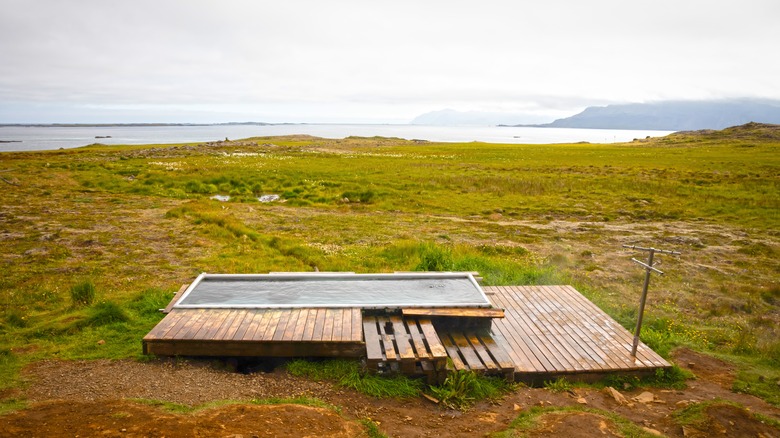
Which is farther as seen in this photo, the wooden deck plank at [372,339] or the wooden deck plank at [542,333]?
the wooden deck plank at [542,333]

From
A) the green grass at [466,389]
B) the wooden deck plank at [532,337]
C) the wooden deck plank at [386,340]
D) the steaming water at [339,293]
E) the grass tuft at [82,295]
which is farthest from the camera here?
the grass tuft at [82,295]

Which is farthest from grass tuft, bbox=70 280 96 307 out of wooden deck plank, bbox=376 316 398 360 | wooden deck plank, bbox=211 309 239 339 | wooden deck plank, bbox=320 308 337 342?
wooden deck plank, bbox=376 316 398 360

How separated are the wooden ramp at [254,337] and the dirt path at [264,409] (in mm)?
368

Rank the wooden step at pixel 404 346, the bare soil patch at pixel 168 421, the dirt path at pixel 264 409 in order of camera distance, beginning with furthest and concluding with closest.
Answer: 1. the wooden step at pixel 404 346
2. the dirt path at pixel 264 409
3. the bare soil patch at pixel 168 421

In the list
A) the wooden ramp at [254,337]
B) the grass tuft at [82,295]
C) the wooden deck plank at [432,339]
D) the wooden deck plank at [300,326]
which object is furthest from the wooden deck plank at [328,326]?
the grass tuft at [82,295]

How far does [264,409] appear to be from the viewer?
709 cm

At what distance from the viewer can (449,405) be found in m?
7.86

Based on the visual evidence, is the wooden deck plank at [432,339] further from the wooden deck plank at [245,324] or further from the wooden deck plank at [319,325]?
the wooden deck plank at [245,324]

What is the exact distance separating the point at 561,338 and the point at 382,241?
35.9ft

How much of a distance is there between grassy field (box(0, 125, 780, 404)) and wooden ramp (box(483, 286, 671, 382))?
1269 mm

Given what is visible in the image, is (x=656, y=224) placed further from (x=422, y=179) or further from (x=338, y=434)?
(x=338, y=434)

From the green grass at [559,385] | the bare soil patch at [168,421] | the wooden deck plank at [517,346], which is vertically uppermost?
the bare soil patch at [168,421]

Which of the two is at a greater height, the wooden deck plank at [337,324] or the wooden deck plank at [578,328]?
the wooden deck plank at [337,324]

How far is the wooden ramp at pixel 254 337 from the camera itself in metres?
8.58
